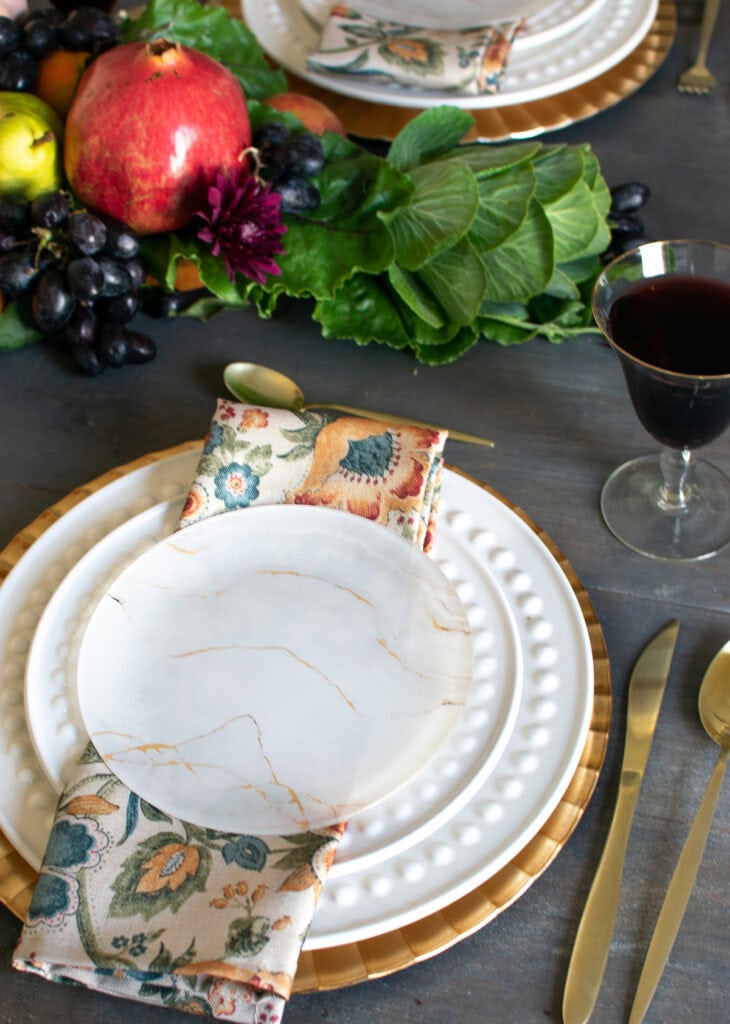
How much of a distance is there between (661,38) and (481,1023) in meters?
0.90

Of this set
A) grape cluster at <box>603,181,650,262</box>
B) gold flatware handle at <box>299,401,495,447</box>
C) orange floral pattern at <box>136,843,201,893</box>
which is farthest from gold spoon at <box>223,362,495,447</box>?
orange floral pattern at <box>136,843,201,893</box>

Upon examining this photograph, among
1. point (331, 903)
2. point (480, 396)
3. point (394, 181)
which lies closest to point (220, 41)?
point (394, 181)

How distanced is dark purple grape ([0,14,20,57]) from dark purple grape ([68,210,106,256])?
194 millimetres

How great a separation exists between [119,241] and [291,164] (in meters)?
0.14

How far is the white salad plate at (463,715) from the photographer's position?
434 millimetres

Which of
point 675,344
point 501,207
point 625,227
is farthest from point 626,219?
point 675,344

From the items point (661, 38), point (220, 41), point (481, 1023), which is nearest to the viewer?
point (481, 1023)

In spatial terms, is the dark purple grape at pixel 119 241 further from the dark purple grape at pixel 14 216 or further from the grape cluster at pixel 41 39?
the grape cluster at pixel 41 39

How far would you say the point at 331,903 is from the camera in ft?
1.41

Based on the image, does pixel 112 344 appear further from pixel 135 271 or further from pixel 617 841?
pixel 617 841

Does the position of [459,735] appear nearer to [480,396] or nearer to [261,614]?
[261,614]

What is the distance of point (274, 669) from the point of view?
501mm

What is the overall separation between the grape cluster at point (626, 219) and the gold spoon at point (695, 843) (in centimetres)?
36

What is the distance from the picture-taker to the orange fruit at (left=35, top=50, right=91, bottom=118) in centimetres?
77
